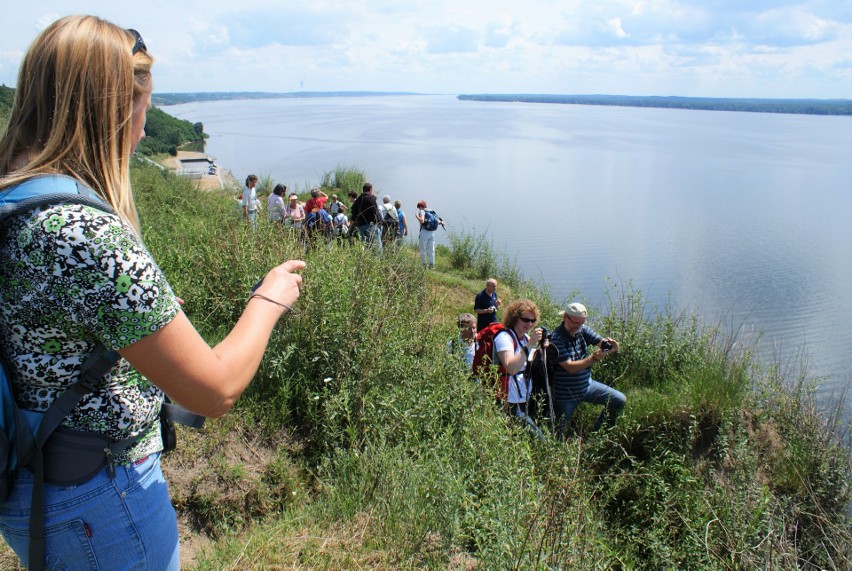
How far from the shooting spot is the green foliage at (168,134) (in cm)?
4941

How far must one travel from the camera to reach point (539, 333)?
5688mm

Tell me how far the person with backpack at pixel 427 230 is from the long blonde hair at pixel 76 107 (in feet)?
37.7

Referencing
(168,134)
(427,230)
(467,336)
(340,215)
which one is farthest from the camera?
(168,134)

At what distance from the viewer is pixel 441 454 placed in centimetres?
396

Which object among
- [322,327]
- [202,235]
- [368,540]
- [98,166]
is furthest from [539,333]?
[98,166]

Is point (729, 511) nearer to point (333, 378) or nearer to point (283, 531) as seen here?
point (333, 378)

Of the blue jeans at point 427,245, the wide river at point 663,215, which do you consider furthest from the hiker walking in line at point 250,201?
the wide river at point 663,215

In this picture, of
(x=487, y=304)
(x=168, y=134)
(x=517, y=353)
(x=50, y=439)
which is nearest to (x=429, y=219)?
(x=487, y=304)

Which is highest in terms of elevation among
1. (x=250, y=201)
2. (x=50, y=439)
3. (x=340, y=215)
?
(x=50, y=439)

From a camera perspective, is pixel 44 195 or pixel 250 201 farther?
pixel 250 201

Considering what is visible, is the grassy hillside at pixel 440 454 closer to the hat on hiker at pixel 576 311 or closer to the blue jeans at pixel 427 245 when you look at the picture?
the hat on hiker at pixel 576 311

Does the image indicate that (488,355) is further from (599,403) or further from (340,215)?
(340,215)

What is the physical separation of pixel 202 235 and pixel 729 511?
5.43 meters

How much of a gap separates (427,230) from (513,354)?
26.2 ft
